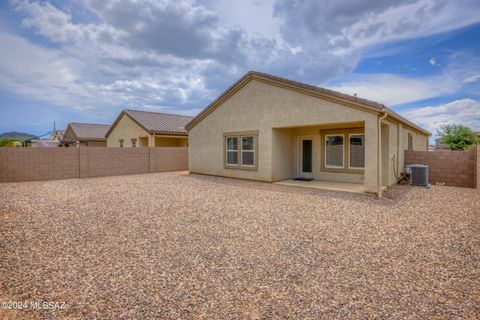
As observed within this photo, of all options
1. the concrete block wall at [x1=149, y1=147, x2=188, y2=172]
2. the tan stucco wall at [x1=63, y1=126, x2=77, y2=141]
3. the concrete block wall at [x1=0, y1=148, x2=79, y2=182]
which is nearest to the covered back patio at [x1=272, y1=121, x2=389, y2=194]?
the concrete block wall at [x1=149, y1=147, x2=188, y2=172]

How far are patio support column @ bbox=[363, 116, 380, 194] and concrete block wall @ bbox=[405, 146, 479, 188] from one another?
5362mm

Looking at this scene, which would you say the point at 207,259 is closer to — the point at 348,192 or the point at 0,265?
the point at 0,265

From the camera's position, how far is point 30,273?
3645 mm

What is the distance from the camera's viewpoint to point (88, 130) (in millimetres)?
33344

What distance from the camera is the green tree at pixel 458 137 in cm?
2392

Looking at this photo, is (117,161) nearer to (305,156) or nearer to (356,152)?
(305,156)

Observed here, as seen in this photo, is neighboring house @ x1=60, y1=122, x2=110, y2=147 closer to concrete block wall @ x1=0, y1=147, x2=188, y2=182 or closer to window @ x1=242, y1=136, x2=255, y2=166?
concrete block wall @ x1=0, y1=147, x2=188, y2=182

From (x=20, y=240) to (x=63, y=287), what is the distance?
257 cm

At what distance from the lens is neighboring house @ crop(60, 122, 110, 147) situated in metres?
31.0

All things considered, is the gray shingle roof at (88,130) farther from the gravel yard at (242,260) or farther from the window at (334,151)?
the window at (334,151)

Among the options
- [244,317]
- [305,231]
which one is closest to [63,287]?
[244,317]

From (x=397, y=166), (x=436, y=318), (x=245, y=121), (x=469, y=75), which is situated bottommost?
(x=436, y=318)

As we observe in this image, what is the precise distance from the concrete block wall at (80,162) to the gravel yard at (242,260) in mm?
7361

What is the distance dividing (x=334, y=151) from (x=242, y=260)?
9.72 metres
